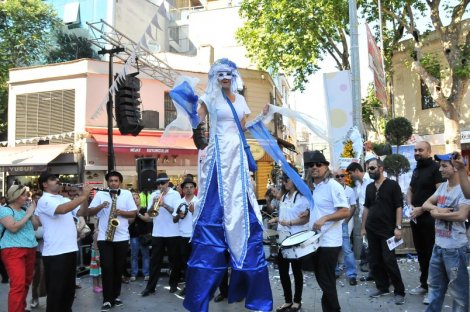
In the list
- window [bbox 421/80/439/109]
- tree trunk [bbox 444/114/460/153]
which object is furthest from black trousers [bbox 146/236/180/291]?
window [bbox 421/80/439/109]

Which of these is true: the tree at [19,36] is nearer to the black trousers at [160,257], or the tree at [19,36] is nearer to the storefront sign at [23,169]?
the storefront sign at [23,169]

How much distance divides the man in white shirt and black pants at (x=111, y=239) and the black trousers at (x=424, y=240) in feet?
12.2

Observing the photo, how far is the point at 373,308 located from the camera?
5.47 meters

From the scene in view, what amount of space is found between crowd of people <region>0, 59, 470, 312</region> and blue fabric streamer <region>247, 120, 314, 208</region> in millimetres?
20

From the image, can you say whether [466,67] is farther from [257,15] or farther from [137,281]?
[137,281]

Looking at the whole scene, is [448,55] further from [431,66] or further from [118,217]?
[118,217]

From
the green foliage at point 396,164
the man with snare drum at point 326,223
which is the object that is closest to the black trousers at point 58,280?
the man with snare drum at point 326,223

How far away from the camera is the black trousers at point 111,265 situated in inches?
226

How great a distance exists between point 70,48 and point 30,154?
847 centimetres

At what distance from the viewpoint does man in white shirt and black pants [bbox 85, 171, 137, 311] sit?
18.9 feet

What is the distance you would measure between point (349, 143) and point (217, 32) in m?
19.4

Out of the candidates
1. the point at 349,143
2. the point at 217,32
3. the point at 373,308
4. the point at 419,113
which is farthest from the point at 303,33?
the point at 373,308

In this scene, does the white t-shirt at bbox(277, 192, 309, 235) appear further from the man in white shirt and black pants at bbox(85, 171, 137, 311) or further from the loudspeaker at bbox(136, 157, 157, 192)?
the loudspeaker at bbox(136, 157, 157, 192)

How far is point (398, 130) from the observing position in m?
8.59
